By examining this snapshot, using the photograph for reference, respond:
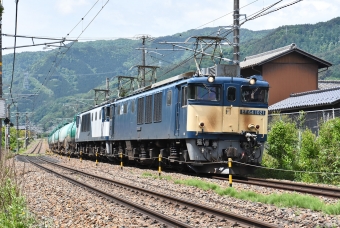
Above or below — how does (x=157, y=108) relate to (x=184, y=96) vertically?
below

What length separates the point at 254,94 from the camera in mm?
17672

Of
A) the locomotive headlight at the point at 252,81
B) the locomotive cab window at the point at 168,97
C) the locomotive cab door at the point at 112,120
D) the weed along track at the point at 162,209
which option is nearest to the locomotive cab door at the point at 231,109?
the locomotive headlight at the point at 252,81

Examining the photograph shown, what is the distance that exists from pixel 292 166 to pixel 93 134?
52.1ft

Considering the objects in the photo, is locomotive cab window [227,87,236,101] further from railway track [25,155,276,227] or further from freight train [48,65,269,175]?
railway track [25,155,276,227]

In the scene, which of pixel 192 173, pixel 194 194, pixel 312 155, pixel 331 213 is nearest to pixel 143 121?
pixel 192 173

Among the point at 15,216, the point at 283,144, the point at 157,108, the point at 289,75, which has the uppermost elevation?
Answer: the point at 289,75

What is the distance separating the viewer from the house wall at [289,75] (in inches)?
1462

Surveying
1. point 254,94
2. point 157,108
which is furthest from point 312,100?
point 254,94

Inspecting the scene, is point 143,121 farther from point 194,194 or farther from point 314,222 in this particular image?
point 314,222

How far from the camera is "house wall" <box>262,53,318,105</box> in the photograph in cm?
3712

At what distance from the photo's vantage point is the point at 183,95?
17.4m

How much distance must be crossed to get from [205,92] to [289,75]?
73.1 feet

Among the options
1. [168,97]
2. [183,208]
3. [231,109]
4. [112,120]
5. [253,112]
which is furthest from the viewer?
[112,120]

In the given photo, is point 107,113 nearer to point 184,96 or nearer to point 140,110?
point 140,110
